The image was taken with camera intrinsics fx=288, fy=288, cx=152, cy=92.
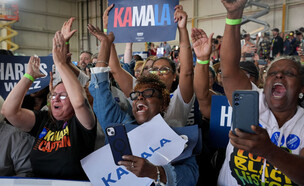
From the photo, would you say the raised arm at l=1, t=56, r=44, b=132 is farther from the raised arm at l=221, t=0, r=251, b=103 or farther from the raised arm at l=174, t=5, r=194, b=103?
the raised arm at l=221, t=0, r=251, b=103

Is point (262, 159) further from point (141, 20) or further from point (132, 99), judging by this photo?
point (141, 20)

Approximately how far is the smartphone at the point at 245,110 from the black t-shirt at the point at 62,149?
1.15 meters

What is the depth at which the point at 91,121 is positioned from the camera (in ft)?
6.39

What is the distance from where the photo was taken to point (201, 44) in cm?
233

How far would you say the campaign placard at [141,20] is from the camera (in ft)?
9.41

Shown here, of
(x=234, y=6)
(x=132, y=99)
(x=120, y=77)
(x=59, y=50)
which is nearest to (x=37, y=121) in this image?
(x=59, y=50)

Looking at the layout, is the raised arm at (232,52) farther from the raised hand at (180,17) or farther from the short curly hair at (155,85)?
the raised hand at (180,17)

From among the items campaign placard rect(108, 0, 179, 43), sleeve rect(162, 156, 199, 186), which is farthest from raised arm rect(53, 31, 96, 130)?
campaign placard rect(108, 0, 179, 43)

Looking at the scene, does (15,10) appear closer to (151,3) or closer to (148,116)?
(151,3)

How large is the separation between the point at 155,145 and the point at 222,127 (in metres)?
0.66

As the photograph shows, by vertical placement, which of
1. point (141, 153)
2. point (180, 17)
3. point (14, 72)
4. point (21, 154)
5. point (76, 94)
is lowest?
point (21, 154)

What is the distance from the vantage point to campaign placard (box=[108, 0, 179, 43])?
287cm

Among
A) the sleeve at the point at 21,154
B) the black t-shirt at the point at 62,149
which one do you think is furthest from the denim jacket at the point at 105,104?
the sleeve at the point at 21,154

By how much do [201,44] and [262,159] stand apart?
107 centimetres
